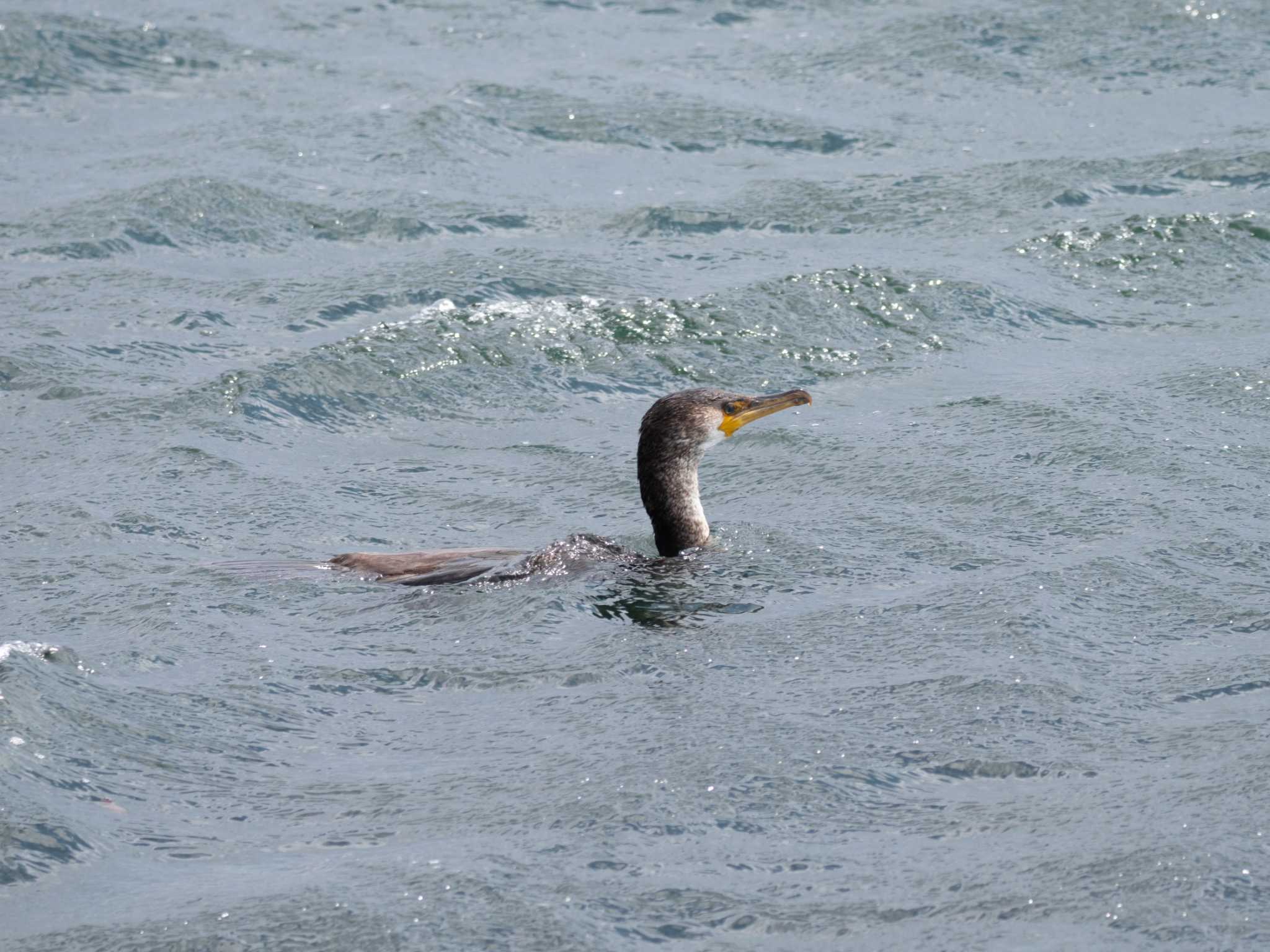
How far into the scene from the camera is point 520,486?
862 cm

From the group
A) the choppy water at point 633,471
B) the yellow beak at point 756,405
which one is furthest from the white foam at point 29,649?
the yellow beak at point 756,405

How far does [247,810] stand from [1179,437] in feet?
17.0

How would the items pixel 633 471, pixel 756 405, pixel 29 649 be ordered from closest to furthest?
1. pixel 29 649
2. pixel 756 405
3. pixel 633 471

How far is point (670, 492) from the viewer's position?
7844mm

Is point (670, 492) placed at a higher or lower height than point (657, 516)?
higher

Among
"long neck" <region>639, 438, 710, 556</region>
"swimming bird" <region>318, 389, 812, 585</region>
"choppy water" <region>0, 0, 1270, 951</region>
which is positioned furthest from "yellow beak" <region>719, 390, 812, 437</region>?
"choppy water" <region>0, 0, 1270, 951</region>

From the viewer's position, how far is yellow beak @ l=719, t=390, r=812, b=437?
809 cm

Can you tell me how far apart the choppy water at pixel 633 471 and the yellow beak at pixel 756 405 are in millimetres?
478

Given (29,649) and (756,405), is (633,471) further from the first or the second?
(29,649)

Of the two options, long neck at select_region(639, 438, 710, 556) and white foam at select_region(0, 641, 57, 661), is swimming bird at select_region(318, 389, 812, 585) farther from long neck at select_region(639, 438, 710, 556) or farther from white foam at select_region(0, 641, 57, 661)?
white foam at select_region(0, 641, 57, 661)

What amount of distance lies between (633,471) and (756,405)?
3.04ft

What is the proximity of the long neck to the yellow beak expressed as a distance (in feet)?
0.89

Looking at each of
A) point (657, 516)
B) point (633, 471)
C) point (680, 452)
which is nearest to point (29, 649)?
point (657, 516)

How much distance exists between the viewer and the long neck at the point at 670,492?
7.84 m
